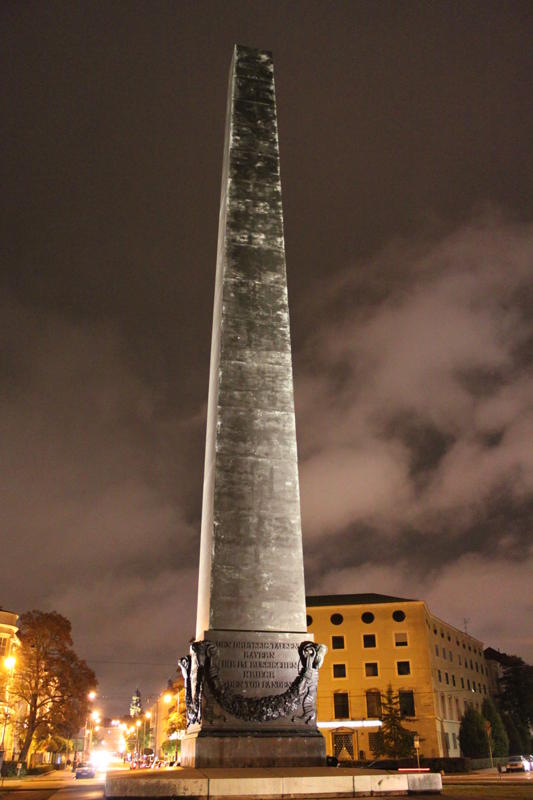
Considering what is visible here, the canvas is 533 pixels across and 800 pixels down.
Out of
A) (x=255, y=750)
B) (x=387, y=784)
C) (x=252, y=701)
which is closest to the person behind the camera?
(x=387, y=784)

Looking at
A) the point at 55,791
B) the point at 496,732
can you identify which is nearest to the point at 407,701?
the point at 496,732

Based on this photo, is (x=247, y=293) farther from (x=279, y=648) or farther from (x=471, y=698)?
(x=471, y=698)

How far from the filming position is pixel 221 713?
42.9 feet

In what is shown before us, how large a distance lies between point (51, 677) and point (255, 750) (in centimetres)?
3800

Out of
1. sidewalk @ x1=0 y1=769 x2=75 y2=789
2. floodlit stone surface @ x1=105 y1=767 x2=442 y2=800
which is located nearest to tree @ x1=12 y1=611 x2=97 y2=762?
sidewalk @ x1=0 y1=769 x2=75 y2=789

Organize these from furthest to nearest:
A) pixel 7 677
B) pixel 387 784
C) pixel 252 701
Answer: pixel 7 677
pixel 252 701
pixel 387 784

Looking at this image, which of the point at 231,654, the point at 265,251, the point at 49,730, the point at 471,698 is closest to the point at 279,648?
the point at 231,654

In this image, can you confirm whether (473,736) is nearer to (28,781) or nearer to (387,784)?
(28,781)

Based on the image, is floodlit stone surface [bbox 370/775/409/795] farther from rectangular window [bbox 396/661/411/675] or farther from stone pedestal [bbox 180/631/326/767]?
rectangular window [bbox 396/661/411/675]

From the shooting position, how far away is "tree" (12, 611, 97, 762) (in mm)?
45375

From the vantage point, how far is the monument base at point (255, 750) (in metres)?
12.6

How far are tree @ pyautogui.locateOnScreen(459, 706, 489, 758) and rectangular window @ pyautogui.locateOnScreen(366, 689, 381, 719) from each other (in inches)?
320

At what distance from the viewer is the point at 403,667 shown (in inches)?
2191

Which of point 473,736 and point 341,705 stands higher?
point 341,705
